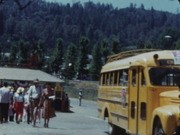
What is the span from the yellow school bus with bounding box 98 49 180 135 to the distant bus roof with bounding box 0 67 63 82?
25.1 m

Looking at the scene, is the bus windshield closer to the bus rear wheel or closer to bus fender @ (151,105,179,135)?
bus fender @ (151,105,179,135)


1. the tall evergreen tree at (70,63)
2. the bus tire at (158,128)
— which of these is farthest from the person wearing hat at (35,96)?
the tall evergreen tree at (70,63)

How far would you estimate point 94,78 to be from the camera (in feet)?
413

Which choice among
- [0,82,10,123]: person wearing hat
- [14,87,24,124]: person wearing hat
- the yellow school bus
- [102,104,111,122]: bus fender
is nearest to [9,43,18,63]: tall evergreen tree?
[14,87,24,124]: person wearing hat

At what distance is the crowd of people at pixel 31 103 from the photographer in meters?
22.6

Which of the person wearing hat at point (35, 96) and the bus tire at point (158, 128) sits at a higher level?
the person wearing hat at point (35, 96)

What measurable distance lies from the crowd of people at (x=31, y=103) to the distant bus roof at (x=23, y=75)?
16.9 meters

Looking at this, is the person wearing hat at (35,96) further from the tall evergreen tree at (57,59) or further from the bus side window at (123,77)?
the tall evergreen tree at (57,59)

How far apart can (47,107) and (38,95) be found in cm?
74

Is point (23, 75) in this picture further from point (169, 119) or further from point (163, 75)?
point (169, 119)

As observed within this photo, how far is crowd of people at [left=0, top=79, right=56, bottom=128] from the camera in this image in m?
22.6

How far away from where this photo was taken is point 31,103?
23141 mm

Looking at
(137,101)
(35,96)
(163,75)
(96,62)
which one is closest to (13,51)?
(96,62)

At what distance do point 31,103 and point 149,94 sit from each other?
967 centimetres
